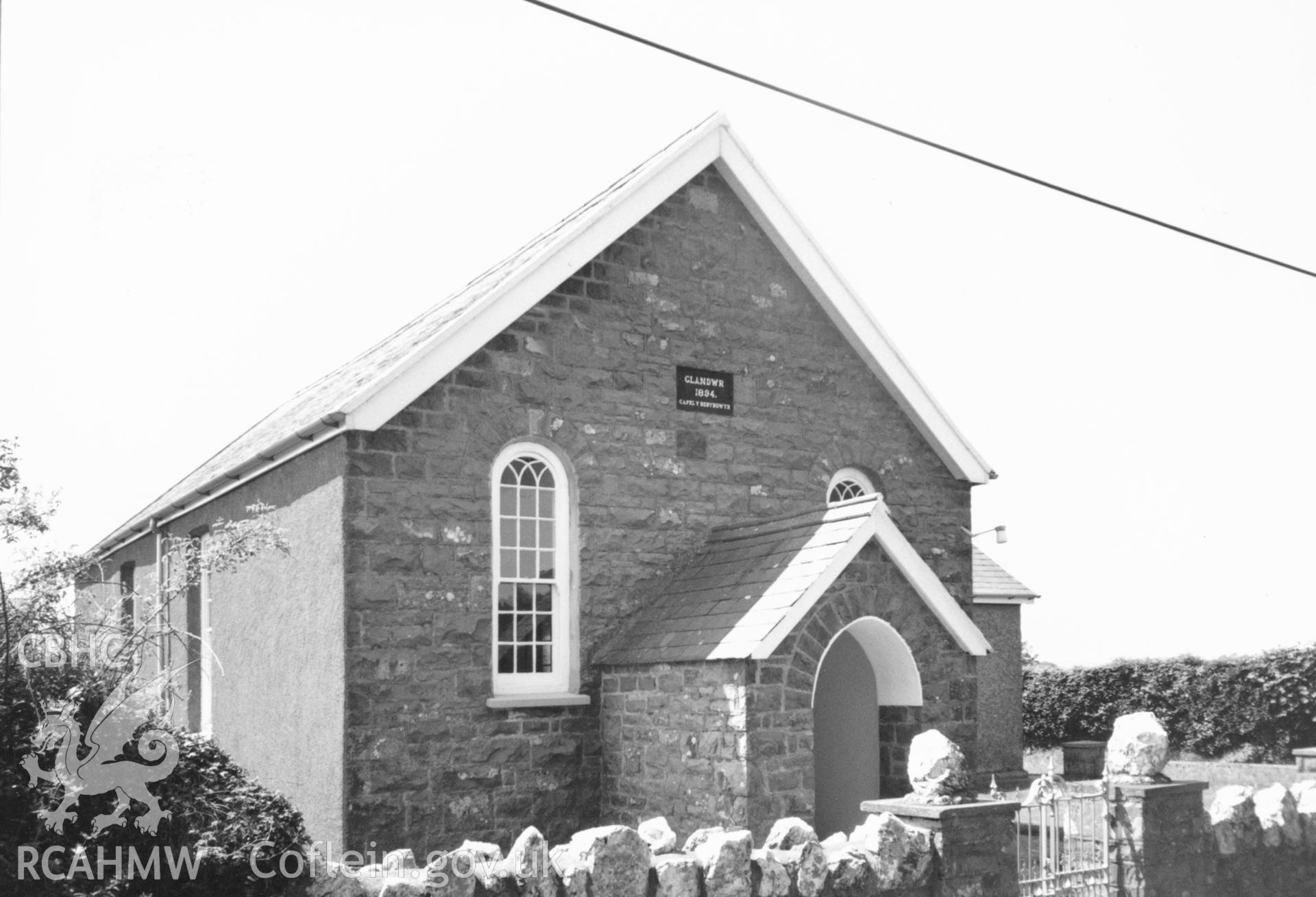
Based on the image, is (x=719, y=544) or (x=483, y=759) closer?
(x=483, y=759)

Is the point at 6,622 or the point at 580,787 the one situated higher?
the point at 6,622

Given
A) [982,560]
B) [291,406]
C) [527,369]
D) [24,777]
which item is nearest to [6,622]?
[24,777]

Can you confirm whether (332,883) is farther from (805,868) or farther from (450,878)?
(805,868)

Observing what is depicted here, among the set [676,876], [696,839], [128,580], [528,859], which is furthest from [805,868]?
[128,580]

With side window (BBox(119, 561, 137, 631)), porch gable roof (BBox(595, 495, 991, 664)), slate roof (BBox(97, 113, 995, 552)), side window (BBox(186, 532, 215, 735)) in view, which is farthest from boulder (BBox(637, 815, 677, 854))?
side window (BBox(119, 561, 137, 631))

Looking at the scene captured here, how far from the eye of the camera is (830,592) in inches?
499

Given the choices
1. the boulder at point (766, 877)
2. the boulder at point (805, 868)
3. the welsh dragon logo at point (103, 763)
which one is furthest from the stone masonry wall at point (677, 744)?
the welsh dragon logo at point (103, 763)

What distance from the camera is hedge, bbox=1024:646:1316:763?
26.4 m

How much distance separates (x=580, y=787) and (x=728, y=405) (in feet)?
15.1

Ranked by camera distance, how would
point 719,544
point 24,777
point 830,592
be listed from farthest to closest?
point 719,544 < point 830,592 < point 24,777

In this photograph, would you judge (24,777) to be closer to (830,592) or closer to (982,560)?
(830,592)

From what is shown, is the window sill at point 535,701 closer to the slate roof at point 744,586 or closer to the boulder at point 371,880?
the slate roof at point 744,586

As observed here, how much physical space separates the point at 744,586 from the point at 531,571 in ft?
7.68

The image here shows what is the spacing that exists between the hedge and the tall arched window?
18.2 m
